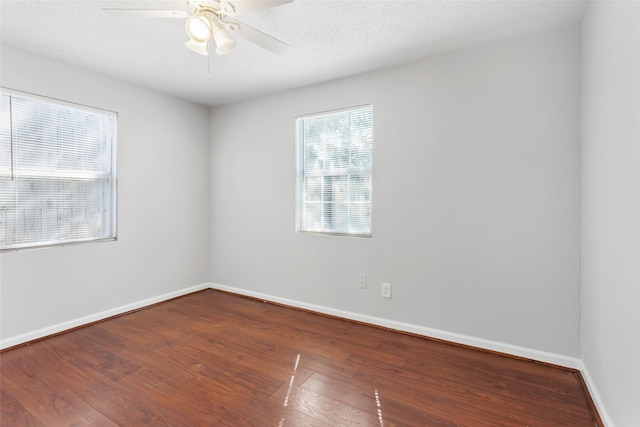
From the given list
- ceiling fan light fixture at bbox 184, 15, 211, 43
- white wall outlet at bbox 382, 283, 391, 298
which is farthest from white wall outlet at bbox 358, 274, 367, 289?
ceiling fan light fixture at bbox 184, 15, 211, 43

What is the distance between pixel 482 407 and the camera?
1786mm

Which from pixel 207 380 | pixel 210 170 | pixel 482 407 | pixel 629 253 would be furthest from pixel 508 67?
pixel 210 170

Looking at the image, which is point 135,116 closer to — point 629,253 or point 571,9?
point 571,9

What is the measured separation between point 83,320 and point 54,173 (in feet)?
4.50

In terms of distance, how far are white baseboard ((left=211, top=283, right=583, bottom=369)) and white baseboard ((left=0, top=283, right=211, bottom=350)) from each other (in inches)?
42.4

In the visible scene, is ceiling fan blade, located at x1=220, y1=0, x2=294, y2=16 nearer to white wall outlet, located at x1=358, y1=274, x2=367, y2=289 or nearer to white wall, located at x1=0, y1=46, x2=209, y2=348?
white wall, located at x1=0, y1=46, x2=209, y2=348

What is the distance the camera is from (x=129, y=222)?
332 cm

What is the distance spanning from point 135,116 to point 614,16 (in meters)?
3.82

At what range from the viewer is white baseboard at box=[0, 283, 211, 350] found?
253cm

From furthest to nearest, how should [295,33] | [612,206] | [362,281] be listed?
[362,281], [295,33], [612,206]

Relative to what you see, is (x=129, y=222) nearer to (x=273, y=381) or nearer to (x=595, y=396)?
(x=273, y=381)

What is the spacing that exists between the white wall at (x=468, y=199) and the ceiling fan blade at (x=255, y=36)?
1279 mm

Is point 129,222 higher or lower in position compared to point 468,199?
lower

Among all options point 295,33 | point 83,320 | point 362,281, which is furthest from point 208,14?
point 83,320
